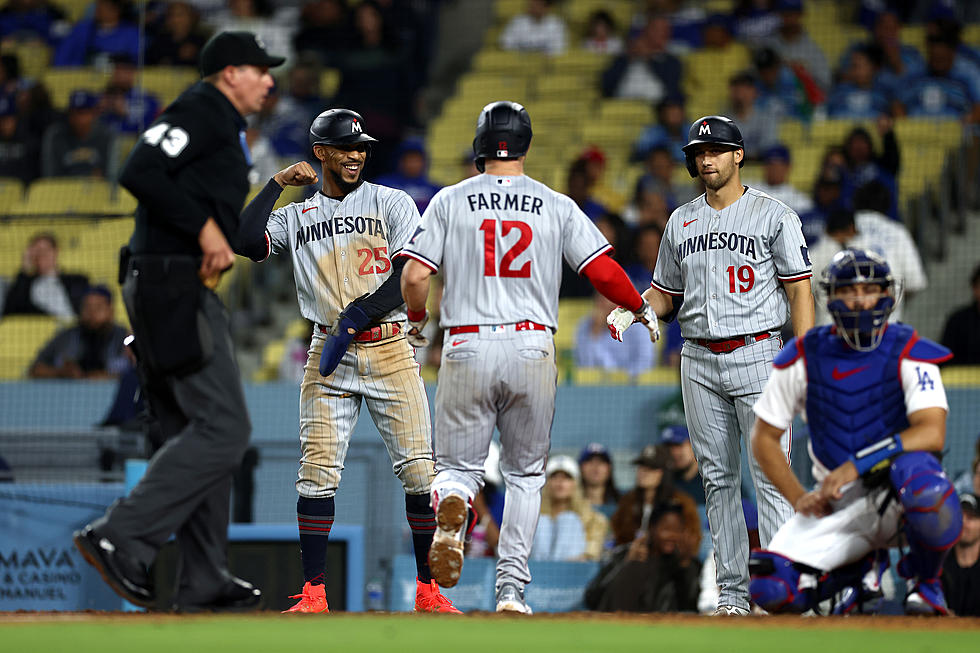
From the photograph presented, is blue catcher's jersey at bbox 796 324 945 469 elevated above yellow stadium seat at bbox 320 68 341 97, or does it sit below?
below

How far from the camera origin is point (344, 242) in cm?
677

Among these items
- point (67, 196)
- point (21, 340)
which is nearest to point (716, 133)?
point (21, 340)

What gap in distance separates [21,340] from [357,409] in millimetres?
6714

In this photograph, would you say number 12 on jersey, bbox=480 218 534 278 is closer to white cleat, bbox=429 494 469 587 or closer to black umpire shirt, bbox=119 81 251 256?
white cleat, bbox=429 494 469 587

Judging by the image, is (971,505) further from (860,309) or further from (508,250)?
(508,250)

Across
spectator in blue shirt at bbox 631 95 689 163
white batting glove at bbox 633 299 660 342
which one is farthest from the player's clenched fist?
spectator in blue shirt at bbox 631 95 689 163

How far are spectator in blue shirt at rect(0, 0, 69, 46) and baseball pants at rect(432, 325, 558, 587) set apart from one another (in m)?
11.5

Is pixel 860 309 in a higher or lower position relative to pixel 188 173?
lower

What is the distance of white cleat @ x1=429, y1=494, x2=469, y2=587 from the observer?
5781 millimetres

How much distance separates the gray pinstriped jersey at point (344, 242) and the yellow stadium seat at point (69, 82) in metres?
8.81

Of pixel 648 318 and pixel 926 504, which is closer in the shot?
pixel 926 504

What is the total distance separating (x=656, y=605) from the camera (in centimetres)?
888

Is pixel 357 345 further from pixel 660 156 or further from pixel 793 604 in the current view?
pixel 660 156

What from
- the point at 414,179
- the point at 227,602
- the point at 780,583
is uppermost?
the point at 414,179
